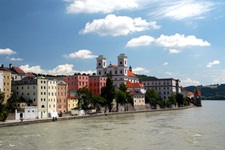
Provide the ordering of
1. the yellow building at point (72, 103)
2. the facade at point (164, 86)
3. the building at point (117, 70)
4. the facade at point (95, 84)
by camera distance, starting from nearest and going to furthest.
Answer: the yellow building at point (72, 103) < the facade at point (95, 84) < the building at point (117, 70) < the facade at point (164, 86)

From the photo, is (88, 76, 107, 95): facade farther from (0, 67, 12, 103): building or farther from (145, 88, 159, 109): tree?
(0, 67, 12, 103): building

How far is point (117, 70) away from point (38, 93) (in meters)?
59.2

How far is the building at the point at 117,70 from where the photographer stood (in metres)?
125

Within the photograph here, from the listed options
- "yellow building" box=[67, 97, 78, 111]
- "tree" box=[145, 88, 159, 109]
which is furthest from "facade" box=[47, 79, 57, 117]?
"tree" box=[145, 88, 159, 109]

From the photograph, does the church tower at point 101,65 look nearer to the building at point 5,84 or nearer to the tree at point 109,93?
the tree at point 109,93

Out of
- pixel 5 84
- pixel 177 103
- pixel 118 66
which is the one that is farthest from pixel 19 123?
pixel 177 103

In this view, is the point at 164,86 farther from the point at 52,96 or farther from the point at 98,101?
the point at 52,96

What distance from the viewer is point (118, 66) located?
128 metres

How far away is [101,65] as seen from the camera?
427 feet

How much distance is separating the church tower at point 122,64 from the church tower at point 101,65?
6.62 m

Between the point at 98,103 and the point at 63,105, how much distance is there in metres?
11.0

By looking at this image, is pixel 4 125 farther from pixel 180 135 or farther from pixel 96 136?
pixel 180 135

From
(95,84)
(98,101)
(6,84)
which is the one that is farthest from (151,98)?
(6,84)

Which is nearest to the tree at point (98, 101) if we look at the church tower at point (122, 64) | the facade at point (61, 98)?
the facade at point (61, 98)
